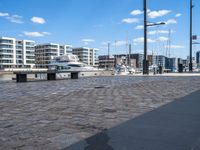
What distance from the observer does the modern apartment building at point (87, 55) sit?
167 meters

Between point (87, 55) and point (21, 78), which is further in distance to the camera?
point (87, 55)

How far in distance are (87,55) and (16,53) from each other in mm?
45406

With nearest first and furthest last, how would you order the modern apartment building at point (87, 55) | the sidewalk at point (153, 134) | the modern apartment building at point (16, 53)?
the sidewalk at point (153, 134)
the modern apartment building at point (16, 53)
the modern apartment building at point (87, 55)

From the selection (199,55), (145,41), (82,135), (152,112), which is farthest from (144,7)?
(199,55)

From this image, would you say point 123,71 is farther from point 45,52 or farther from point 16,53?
point 45,52

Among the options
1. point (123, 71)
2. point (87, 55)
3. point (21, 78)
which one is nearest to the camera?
point (21, 78)

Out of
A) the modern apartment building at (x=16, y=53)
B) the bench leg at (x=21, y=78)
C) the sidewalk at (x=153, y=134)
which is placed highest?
the modern apartment building at (x=16, y=53)

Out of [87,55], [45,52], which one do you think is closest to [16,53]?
[45,52]

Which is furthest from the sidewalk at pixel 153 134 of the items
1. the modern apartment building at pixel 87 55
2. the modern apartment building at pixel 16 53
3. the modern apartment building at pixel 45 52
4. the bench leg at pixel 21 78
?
the modern apartment building at pixel 87 55

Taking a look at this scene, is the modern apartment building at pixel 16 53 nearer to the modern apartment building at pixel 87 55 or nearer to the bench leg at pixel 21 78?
the modern apartment building at pixel 87 55

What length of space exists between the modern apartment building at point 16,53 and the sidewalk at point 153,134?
12995 cm

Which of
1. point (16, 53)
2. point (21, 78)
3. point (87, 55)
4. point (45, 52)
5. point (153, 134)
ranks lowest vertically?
point (153, 134)

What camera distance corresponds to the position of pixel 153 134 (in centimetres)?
463

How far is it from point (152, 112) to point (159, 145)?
2595mm
